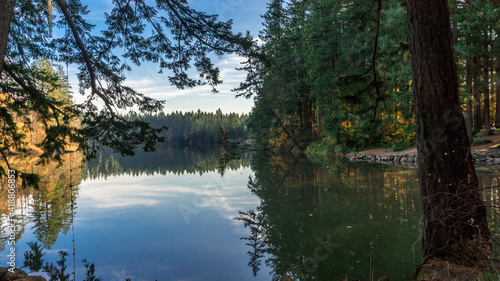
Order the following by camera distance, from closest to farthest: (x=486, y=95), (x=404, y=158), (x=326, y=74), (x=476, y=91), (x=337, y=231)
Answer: (x=337, y=231) → (x=404, y=158) → (x=476, y=91) → (x=486, y=95) → (x=326, y=74)

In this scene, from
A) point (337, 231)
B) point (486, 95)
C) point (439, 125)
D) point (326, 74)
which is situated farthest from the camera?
point (326, 74)

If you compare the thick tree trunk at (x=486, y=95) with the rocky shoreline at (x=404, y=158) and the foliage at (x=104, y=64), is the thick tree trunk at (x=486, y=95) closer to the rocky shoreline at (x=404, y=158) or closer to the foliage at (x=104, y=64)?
the rocky shoreline at (x=404, y=158)

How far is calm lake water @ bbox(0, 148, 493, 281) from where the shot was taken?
4.38m

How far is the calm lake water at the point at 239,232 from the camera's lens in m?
4.38

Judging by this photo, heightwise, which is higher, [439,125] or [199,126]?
[199,126]

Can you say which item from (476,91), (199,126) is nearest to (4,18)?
(476,91)

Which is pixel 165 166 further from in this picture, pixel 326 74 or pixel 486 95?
pixel 486 95

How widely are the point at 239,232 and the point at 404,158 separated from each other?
13.6 m

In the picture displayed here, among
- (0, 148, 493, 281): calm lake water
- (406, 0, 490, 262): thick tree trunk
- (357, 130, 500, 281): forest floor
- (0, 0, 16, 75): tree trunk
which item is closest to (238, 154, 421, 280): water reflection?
(0, 148, 493, 281): calm lake water

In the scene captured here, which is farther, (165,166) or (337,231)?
(165,166)

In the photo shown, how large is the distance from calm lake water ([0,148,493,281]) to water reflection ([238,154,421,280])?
0.02 meters

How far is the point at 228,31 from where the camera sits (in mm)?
5297

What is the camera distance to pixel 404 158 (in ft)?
53.3

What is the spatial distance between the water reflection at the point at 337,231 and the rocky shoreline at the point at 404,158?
14.9 feet
